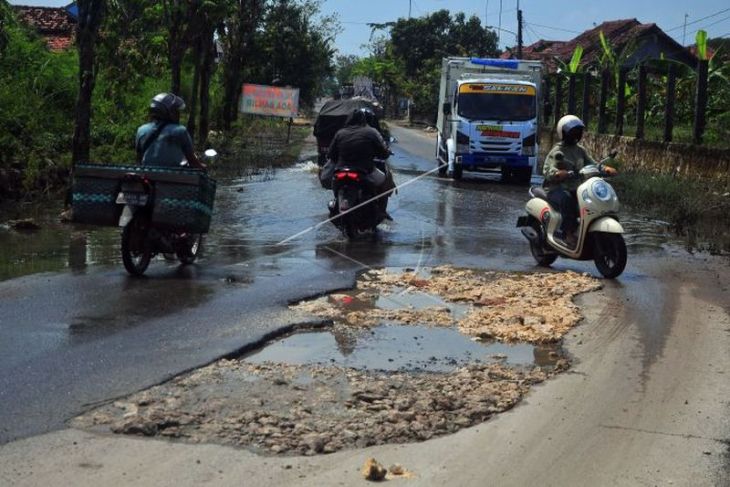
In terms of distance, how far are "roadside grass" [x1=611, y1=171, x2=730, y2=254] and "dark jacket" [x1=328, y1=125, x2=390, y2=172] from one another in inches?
167

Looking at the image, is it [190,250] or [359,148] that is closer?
[190,250]

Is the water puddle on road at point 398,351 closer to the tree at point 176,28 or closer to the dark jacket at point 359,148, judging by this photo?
the dark jacket at point 359,148

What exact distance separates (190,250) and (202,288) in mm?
1409

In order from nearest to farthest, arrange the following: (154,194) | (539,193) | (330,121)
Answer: (154,194) → (539,193) → (330,121)

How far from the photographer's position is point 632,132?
28.5 metres

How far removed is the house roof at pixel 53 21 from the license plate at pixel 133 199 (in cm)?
3790

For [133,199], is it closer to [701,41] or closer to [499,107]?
[499,107]

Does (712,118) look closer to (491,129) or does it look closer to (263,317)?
(491,129)

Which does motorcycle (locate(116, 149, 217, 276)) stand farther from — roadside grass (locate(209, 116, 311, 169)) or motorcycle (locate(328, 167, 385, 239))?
roadside grass (locate(209, 116, 311, 169))

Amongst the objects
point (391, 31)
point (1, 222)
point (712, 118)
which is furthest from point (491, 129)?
point (391, 31)

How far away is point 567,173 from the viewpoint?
35.2 feet

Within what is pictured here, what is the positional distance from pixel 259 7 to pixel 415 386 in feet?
109

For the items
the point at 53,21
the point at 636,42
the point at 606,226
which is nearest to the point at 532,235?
the point at 606,226

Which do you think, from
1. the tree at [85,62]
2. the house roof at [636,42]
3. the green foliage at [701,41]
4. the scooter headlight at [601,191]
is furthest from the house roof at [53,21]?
the scooter headlight at [601,191]
